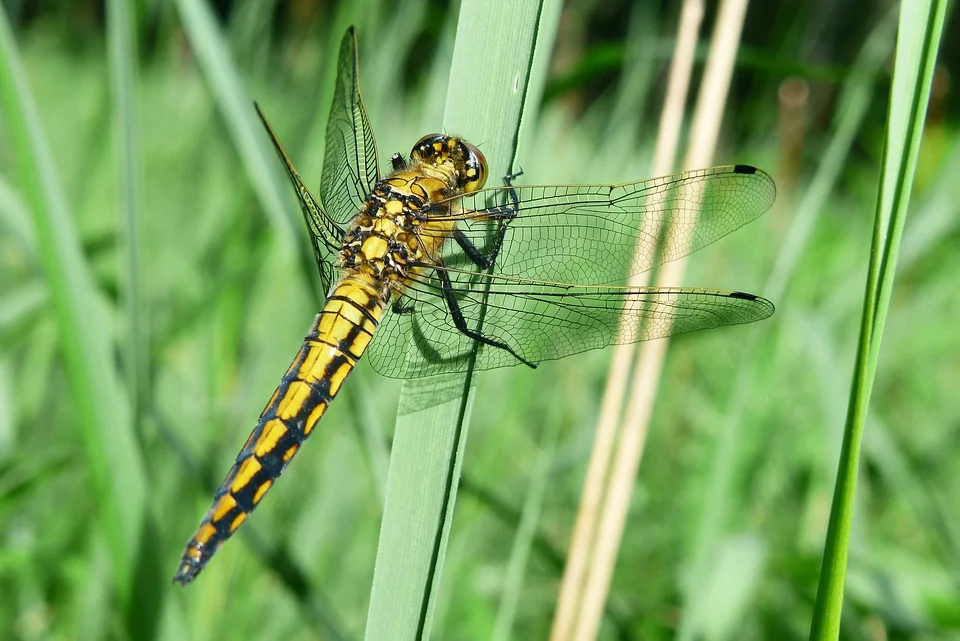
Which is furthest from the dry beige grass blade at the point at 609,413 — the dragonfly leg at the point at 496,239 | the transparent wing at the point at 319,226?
the transparent wing at the point at 319,226

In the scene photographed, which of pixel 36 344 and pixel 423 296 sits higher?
pixel 423 296

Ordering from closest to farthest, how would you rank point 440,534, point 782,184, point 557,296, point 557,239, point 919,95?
1. point 919,95
2. point 440,534
3. point 557,296
4. point 557,239
5. point 782,184

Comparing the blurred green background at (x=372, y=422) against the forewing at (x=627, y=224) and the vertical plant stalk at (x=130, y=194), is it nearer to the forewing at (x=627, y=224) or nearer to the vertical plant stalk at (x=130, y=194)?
the vertical plant stalk at (x=130, y=194)

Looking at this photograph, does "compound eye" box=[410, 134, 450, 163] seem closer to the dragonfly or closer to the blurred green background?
the dragonfly

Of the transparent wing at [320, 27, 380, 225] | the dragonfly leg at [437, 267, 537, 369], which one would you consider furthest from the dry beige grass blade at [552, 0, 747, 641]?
the transparent wing at [320, 27, 380, 225]

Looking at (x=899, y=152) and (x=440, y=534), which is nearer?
(x=899, y=152)

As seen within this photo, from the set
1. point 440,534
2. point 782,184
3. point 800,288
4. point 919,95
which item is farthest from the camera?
point 782,184

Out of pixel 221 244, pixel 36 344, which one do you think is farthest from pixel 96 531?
pixel 36 344

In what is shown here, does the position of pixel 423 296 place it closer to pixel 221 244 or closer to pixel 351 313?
pixel 351 313
